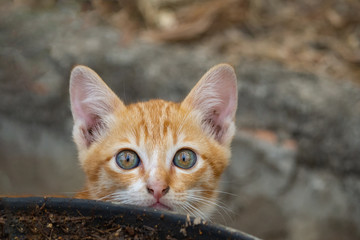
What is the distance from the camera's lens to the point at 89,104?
216cm

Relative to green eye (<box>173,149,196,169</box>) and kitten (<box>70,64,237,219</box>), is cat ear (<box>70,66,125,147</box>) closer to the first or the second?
kitten (<box>70,64,237,219</box>)

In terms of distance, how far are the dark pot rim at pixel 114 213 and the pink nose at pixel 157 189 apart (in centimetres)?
38

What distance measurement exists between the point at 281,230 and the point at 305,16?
97.9 inches

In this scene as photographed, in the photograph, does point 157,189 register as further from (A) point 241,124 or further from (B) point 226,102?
(A) point 241,124

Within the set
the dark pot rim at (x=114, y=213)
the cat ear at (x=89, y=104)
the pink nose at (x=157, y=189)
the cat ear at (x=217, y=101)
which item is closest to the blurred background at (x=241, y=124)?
the cat ear at (x=217, y=101)

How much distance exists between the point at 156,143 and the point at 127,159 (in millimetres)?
156

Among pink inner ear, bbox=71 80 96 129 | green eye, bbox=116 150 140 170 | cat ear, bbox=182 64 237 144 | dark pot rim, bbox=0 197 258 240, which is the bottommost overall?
dark pot rim, bbox=0 197 258 240

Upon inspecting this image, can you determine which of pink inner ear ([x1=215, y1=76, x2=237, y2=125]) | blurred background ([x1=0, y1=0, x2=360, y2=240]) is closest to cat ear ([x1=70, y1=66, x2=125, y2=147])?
pink inner ear ([x1=215, y1=76, x2=237, y2=125])

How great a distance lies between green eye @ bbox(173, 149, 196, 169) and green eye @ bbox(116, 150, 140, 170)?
186 millimetres

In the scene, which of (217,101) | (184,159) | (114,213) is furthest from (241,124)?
(114,213)

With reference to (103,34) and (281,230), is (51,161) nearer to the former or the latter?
(103,34)

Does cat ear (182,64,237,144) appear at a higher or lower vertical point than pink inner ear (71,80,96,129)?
higher

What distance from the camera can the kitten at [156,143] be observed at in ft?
5.99

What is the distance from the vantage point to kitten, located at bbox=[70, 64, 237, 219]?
183 centimetres
